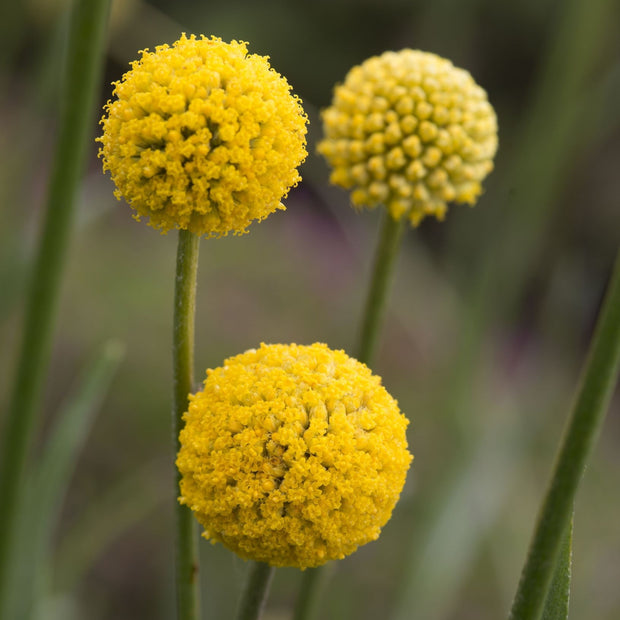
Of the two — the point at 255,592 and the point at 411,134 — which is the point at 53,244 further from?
the point at 411,134

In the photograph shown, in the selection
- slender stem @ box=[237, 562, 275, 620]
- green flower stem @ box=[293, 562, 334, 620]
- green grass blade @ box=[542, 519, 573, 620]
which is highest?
green grass blade @ box=[542, 519, 573, 620]

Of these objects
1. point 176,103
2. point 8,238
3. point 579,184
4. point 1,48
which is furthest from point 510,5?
point 176,103

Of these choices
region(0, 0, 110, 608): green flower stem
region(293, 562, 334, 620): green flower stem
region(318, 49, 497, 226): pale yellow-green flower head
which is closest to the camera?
region(0, 0, 110, 608): green flower stem

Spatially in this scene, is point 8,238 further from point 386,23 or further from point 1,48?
point 386,23

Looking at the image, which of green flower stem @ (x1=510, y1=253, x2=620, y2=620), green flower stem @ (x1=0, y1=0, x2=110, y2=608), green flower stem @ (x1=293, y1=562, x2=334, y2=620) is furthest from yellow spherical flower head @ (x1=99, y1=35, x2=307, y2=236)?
green flower stem @ (x1=293, y1=562, x2=334, y2=620)

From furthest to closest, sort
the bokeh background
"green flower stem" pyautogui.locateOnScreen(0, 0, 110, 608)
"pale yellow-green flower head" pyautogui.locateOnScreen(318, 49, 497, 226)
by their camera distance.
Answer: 1. the bokeh background
2. "pale yellow-green flower head" pyautogui.locateOnScreen(318, 49, 497, 226)
3. "green flower stem" pyautogui.locateOnScreen(0, 0, 110, 608)

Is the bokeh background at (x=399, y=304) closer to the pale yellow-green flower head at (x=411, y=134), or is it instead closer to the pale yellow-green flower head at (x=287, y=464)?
the pale yellow-green flower head at (x=287, y=464)

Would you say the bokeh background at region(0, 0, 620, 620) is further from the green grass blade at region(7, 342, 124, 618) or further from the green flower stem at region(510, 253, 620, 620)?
the green flower stem at region(510, 253, 620, 620)

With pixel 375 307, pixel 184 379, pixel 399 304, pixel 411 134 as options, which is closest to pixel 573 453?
pixel 184 379
